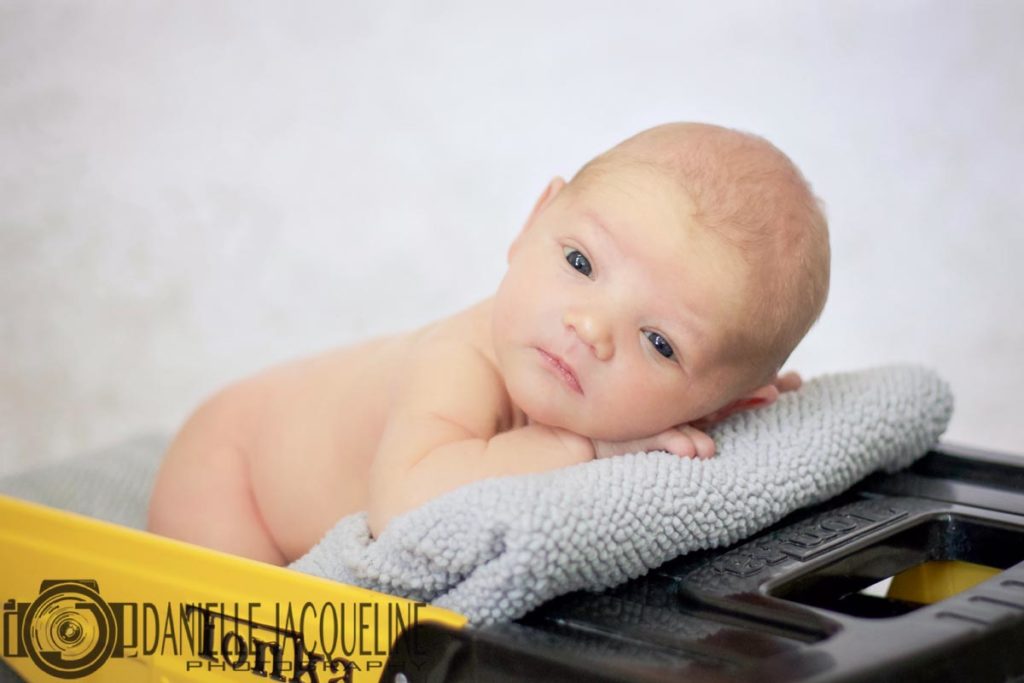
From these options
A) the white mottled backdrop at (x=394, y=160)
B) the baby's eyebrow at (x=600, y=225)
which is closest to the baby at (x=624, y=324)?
the baby's eyebrow at (x=600, y=225)

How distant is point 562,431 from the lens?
89cm

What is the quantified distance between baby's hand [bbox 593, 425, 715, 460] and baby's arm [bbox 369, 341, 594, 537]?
0.01 metres

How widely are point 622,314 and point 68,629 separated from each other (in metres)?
0.42

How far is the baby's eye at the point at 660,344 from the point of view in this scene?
0.84 m

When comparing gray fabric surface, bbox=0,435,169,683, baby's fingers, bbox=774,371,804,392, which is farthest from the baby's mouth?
gray fabric surface, bbox=0,435,169,683

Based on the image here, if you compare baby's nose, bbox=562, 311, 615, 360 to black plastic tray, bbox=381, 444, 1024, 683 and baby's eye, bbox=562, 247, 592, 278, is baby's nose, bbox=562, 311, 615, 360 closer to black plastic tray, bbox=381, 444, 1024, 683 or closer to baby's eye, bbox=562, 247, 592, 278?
baby's eye, bbox=562, 247, 592, 278

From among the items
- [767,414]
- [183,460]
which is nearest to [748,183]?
[767,414]

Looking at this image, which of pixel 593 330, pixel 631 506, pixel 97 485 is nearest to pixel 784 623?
pixel 631 506

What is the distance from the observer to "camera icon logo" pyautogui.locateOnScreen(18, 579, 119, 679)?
85cm

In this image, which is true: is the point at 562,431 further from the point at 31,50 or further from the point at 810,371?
the point at 31,50

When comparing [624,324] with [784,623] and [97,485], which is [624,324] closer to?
[784,623]

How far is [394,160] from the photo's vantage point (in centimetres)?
245

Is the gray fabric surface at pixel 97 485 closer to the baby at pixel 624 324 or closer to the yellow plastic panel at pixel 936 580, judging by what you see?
the baby at pixel 624 324

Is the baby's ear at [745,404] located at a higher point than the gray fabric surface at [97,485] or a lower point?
lower
